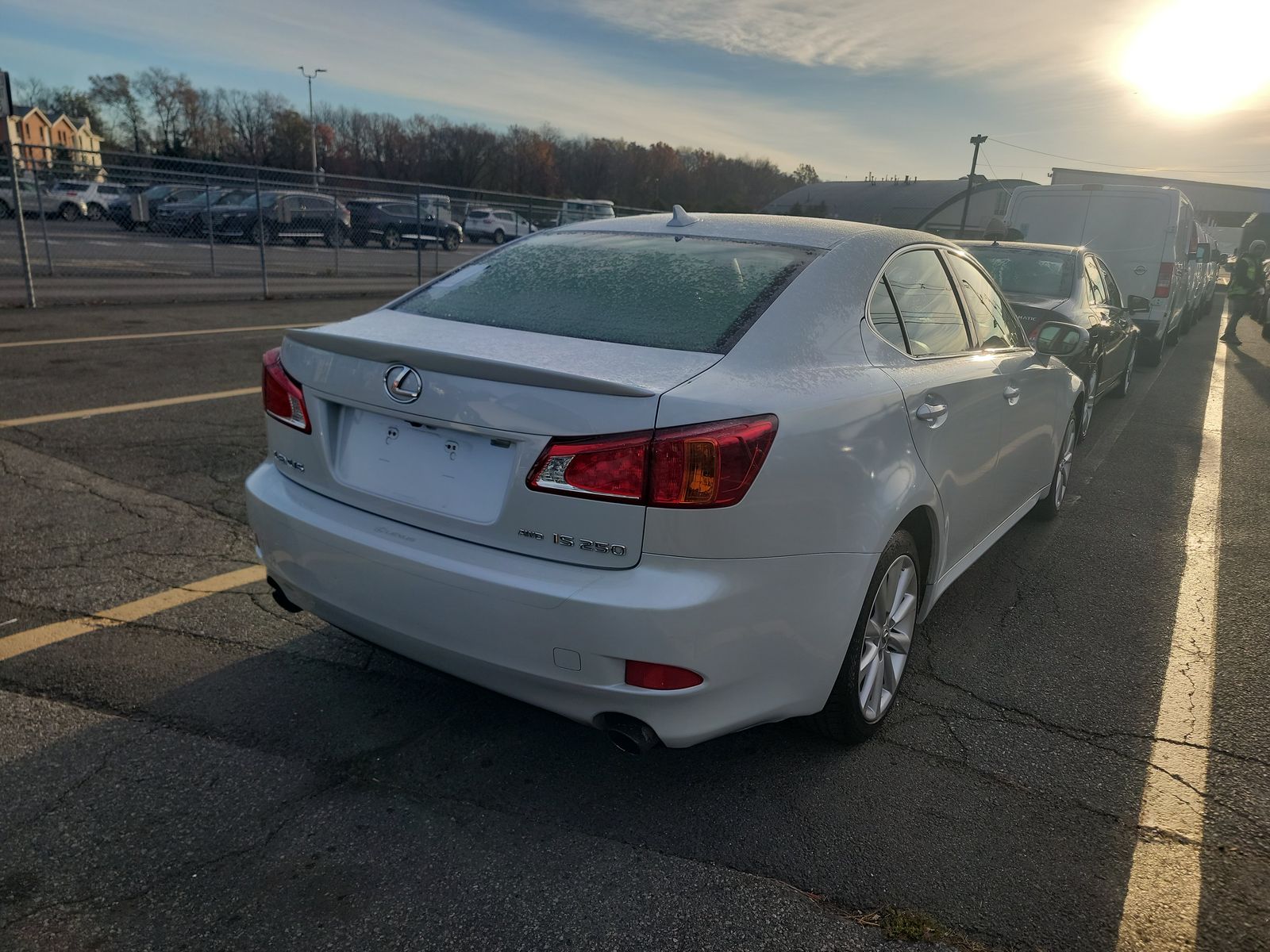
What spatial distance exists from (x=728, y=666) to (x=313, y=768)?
1304 millimetres

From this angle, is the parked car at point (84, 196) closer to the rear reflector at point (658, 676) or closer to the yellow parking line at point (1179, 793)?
the rear reflector at point (658, 676)

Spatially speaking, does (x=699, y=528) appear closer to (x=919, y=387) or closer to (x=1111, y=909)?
(x=919, y=387)

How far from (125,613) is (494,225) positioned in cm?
2508

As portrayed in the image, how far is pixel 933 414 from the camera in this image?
9.96 feet

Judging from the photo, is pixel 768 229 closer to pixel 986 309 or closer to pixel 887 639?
pixel 986 309

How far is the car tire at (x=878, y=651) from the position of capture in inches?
109

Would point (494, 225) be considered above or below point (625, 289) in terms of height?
below

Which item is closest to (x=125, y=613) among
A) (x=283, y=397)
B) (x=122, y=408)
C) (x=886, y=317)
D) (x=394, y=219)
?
(x=283, y=397)

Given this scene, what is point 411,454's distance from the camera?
2.54 meters

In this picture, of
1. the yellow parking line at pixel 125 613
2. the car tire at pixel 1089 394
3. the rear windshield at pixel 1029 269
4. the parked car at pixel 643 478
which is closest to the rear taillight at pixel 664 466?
the parked car at pixel 643 478

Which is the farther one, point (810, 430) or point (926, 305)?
point (926, 305)

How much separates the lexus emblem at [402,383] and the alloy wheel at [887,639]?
146cm

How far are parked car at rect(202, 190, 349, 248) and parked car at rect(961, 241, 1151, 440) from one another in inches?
516

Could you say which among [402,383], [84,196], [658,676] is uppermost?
[84,196]
